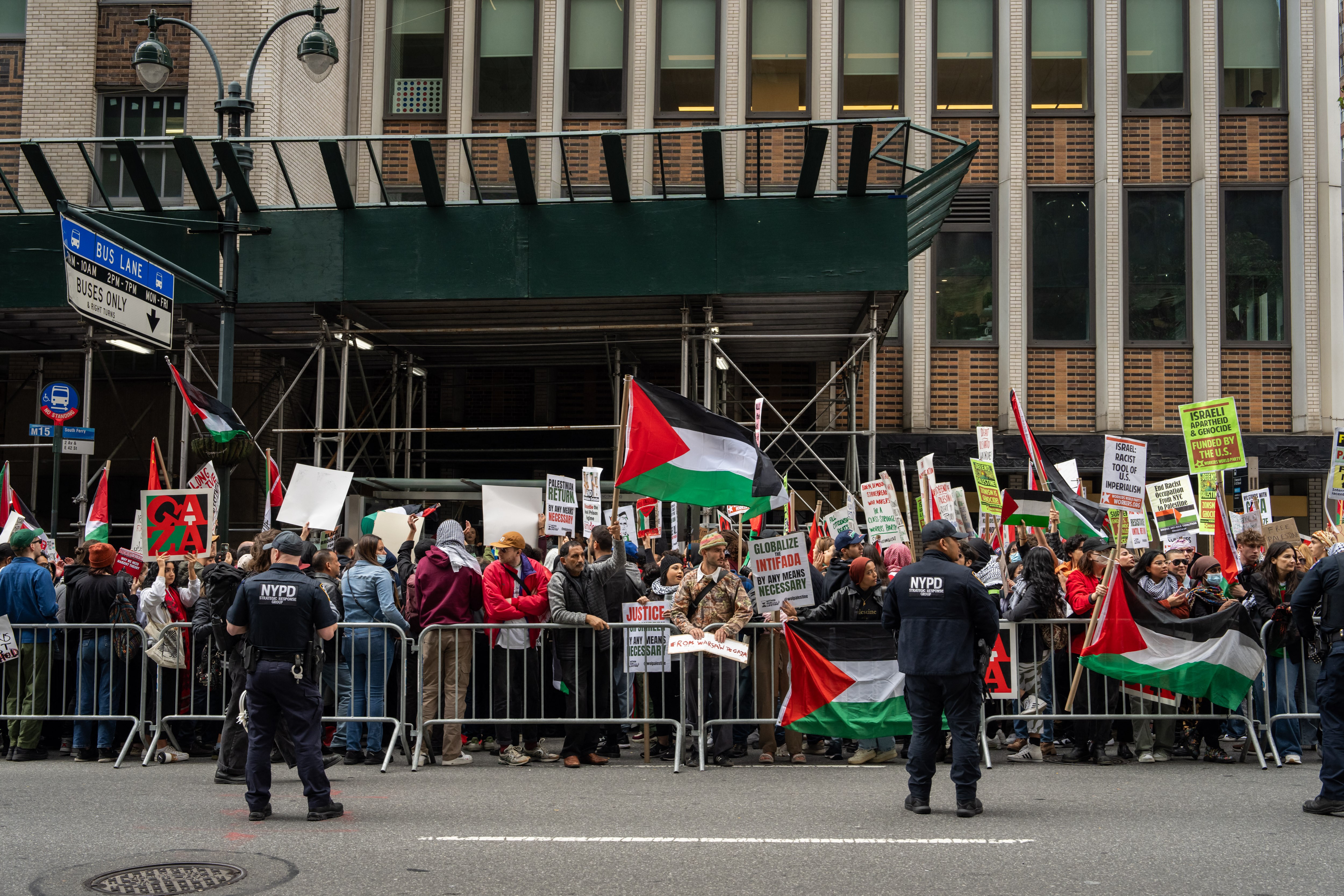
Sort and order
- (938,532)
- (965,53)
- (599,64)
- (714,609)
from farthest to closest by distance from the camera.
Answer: (599,64) < (965,53) < (714,609) < (938,532)

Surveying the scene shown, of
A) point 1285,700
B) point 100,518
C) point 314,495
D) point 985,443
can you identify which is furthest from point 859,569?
point 100,518

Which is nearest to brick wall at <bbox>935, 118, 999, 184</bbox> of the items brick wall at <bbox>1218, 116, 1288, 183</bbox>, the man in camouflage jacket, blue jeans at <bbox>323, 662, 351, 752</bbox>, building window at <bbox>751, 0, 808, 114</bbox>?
building window at <bbox>751, 0, 808, 114</bbox>

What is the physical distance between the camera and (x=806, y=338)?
18516 mm

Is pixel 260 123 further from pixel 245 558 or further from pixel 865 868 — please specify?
pixel 865 868

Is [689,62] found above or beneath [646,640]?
above

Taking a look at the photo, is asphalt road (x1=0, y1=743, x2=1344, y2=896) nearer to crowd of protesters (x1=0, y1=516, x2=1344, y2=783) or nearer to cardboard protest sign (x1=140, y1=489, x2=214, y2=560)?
crowd of protesters (x1=0, y1=516, x2=1344, y2=783)

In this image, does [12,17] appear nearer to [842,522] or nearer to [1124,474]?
[842,522]

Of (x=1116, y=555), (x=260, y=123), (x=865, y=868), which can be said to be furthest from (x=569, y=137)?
(x=865, y=868)

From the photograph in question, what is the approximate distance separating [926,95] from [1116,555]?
14247mm

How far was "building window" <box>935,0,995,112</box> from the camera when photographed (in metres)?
21.8

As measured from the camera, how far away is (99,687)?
33.8 ft

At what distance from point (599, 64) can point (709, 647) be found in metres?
15.6

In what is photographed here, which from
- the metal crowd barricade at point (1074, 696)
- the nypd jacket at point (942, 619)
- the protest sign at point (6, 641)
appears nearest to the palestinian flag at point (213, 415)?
the protest sign at point (6, 641)

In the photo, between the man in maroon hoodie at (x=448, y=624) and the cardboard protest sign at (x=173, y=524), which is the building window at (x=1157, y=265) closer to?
the man in maroon hoodie at (x=448, y=624)
